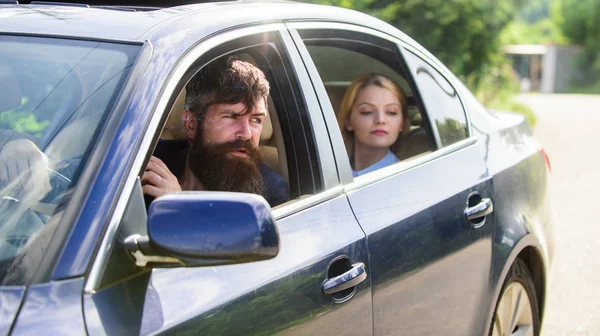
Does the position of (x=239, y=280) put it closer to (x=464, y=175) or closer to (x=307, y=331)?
(x=307, y=331)

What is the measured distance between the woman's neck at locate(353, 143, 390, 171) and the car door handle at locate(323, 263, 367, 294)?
3.24ft

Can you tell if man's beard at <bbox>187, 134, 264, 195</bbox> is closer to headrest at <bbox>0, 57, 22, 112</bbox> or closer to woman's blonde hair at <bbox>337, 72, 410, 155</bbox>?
headrest at <bbox>0, 57, 22, 112</bbox>

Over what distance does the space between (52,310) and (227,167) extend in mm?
1163

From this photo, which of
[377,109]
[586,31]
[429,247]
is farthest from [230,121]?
[586,31]

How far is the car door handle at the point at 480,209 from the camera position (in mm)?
3439

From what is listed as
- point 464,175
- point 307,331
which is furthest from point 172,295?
point 464,175

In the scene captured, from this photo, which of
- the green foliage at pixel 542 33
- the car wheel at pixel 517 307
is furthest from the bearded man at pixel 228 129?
the green foliage at pixel 542 33

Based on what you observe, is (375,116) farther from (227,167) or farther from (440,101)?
(227,167)

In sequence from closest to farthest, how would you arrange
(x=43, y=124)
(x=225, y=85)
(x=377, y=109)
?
(x=43, y=124), (x=225, y=85), (x=377, y=109)

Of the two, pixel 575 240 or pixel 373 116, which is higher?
pixel 373 116

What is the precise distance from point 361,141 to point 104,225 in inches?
82.4

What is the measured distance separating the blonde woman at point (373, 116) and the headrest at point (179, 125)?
0.75 m

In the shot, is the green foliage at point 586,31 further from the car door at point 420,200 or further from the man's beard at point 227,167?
the man's beard at point 227,167

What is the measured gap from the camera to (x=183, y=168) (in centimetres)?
306
